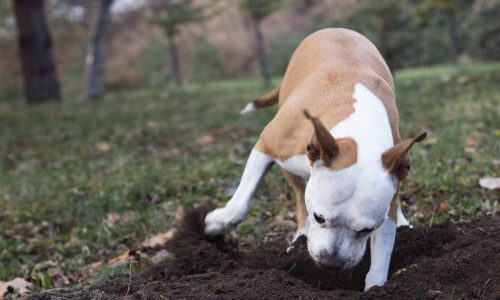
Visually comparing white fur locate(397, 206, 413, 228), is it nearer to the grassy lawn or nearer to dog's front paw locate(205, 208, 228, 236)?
the grassy lawn

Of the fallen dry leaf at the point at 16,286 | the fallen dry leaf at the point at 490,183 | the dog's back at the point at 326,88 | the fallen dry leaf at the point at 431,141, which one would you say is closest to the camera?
the dog's back at the point at 326,88

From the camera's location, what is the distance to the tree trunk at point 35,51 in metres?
14.3

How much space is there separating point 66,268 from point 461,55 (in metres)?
18.4

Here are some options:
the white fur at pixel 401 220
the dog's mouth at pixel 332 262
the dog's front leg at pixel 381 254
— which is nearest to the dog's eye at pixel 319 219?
the dog's mouth at pixel 332 262

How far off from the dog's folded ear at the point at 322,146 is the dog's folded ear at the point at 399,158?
0.74ft

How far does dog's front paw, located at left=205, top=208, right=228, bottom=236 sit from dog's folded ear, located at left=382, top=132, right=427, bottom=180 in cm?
111

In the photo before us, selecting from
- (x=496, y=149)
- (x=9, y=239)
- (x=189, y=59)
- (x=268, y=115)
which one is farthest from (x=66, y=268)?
(x=189, y=59)

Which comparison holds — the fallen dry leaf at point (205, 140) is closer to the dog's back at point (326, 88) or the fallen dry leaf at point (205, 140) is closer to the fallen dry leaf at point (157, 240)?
the fallen dry leaf at point (157, 240)

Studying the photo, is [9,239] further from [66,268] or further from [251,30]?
[251,30]

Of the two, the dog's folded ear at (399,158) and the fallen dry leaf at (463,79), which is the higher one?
the dog's folded ear at (399,158)

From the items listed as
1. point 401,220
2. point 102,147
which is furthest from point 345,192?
point 102,147

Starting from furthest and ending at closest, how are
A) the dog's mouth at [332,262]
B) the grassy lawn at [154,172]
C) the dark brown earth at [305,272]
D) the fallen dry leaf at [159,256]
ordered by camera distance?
the grassy lawn at [154,172], the fallen dry leaf at [159,256], the dog's mouth at [332,262], the dark brown earth at [305,272]

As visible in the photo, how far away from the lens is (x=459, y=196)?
15.5 ft

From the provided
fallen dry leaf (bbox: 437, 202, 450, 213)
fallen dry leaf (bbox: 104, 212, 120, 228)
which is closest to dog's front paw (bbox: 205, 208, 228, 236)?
fallen dry leaf (bbox: 104, 212, 120, 228)
